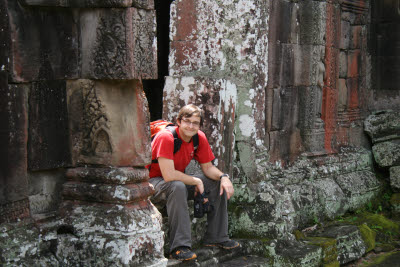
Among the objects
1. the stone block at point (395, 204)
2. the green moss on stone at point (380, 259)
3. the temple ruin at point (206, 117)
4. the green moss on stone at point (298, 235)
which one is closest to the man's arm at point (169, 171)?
the temple ruin at point (206, 117)

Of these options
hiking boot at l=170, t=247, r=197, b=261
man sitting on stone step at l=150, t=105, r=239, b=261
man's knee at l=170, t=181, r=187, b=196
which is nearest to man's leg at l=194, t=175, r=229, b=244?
man sitting on stone step at l=150, t=105, r=239, b=261

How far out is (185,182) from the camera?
534cm

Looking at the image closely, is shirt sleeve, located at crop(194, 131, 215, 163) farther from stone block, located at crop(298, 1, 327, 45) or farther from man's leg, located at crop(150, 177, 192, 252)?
stone block, located at crop(298, 1, 327, 45)

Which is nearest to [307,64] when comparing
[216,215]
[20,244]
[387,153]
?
[387,153]

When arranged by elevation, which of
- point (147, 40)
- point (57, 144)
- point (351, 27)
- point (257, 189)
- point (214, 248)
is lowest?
point (214, 248)

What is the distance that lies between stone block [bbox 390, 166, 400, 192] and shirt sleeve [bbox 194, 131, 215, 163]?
14.9 feet

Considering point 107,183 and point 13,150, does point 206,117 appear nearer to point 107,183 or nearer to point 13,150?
point 107,183

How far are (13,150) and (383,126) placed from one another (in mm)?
6938

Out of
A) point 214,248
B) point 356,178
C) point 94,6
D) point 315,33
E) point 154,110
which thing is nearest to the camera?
point 94,6

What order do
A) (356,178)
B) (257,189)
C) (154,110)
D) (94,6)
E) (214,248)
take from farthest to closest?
1. (154,110)
2. (356,178)
3. (257,189)
4. (214,248)
5. (94,6)

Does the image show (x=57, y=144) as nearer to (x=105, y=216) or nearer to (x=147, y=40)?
(x=105, y=216)

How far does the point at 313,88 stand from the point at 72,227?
193 inches

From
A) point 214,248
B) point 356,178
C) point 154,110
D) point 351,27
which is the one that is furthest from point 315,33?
point 214,248

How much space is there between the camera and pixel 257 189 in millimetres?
6461
